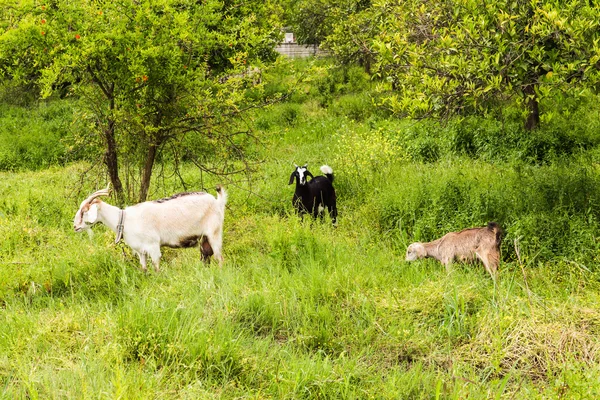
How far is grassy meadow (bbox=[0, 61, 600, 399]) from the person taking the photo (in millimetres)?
3971

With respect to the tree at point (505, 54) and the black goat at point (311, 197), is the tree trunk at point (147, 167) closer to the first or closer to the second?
the black goat at point (311, 197)

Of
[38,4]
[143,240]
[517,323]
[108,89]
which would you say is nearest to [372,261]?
[517,323]

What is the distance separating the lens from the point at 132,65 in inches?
268

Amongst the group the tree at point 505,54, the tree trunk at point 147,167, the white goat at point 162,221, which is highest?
the tree at point 505,54

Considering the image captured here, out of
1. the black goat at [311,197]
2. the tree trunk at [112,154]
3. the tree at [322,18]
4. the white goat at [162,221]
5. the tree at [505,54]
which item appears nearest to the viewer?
the tree at [505,54]

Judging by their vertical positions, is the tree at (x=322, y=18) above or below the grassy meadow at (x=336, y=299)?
above

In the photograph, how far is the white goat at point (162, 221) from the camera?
244 inches

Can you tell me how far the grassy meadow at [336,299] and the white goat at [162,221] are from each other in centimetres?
31

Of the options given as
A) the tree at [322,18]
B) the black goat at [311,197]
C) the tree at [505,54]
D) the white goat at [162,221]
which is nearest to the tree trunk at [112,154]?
the white goat at [162,221]

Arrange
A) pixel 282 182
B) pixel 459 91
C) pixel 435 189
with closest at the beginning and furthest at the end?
1. pixel 459 91
2. pixel 435 189
3. pixel 282 182

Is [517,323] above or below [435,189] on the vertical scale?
→ below

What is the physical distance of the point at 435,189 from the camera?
325 inches

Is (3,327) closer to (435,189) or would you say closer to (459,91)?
(459,91)

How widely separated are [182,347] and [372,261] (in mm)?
2687
